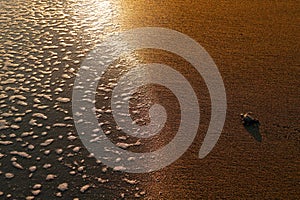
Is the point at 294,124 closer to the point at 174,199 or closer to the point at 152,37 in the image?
the point at 174,199

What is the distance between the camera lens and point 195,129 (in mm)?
1215

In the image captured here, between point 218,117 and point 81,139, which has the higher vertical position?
point 218,117

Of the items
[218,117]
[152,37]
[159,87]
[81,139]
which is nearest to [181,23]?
[152,37]

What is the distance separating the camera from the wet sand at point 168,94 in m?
1.04

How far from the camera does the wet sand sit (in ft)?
3.41

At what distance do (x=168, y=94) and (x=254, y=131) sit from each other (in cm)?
33

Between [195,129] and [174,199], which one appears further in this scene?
[195,129]

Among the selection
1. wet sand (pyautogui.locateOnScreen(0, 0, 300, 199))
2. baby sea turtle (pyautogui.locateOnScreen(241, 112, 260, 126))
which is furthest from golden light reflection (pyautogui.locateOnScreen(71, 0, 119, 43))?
baby sea turtle (pyautogui.locateOnScreen(241, 112, 260, 126))

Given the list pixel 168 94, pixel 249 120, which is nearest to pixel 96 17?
pixel 168 94

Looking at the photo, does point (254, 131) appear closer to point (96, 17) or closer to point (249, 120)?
point (249, 120)

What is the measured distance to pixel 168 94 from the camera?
1346 millimetres

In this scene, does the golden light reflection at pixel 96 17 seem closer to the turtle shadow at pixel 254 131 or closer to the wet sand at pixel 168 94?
the wet sand at pixel 168 94

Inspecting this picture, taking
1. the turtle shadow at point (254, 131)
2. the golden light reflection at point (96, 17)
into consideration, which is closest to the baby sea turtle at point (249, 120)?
the turtle shadow at point (254, 131)

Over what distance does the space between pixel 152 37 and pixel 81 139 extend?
0.68 meters
